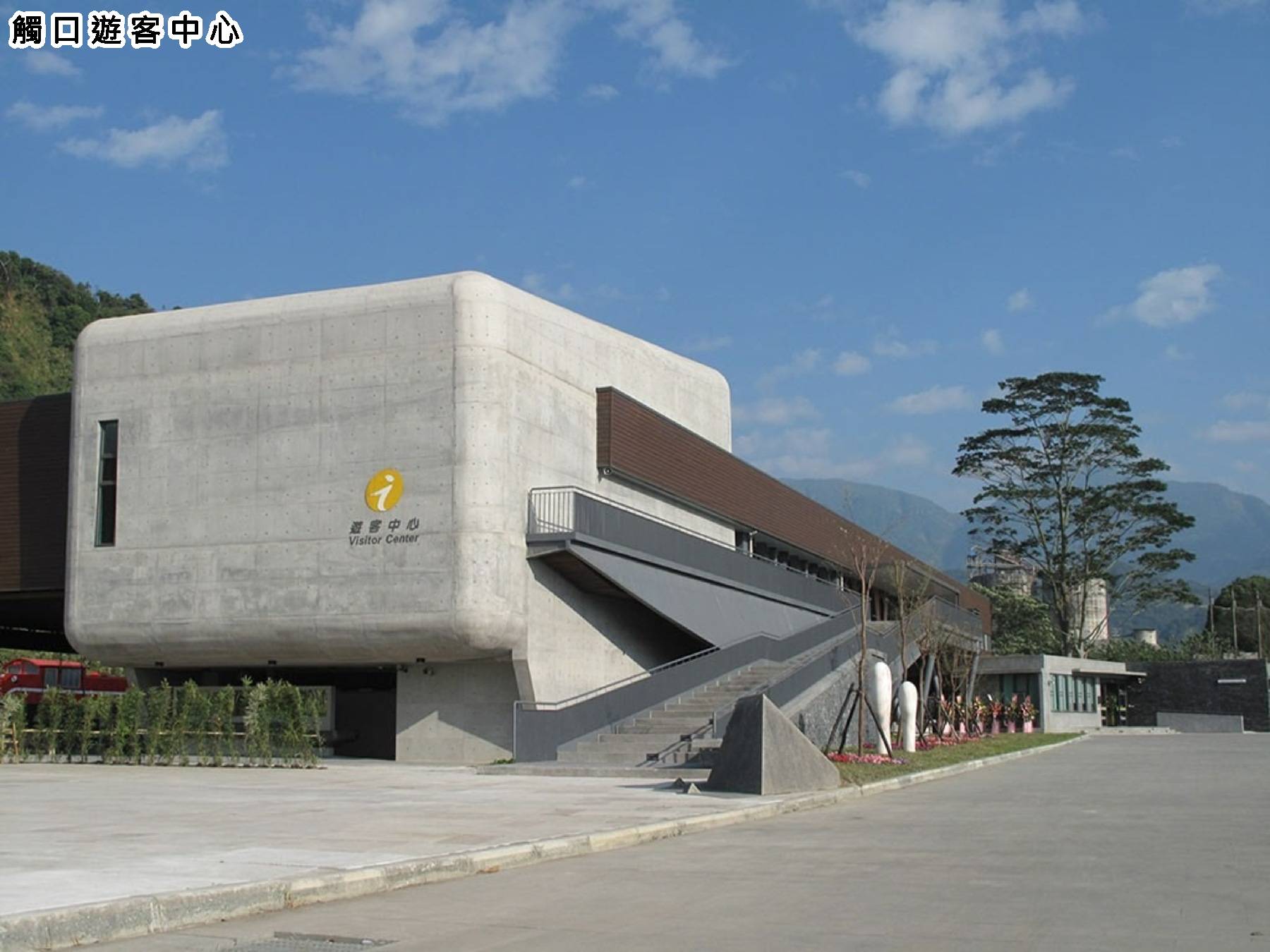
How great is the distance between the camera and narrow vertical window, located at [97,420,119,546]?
117 ft

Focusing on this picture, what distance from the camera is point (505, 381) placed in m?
32.4

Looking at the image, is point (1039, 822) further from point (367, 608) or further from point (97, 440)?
point (97, 440)

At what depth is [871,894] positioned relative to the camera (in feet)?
32.5

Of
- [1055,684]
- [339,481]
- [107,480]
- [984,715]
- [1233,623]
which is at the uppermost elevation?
[107,480]

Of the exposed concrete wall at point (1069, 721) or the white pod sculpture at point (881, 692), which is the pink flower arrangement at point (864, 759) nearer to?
the white pod sculpture at point (881, 692)

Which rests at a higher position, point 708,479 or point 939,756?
point 708,479

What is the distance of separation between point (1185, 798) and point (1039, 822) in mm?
4928

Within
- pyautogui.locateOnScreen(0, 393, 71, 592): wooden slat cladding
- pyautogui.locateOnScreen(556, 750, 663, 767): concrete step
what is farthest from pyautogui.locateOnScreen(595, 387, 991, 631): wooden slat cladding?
pyautogui.locateOnScreen(0, 393, 71, 592): wooden slat cladding

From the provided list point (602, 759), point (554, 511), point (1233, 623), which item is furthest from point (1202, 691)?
point (602, 759)

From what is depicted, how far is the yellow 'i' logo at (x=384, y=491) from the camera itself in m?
32.2

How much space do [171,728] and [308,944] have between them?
24078 mm

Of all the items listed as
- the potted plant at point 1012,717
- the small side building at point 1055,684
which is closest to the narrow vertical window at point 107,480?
the potted plant at point 1012,717

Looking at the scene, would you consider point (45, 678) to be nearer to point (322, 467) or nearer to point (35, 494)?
point (35, 494)

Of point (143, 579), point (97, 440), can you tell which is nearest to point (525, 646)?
point (143, 579)
